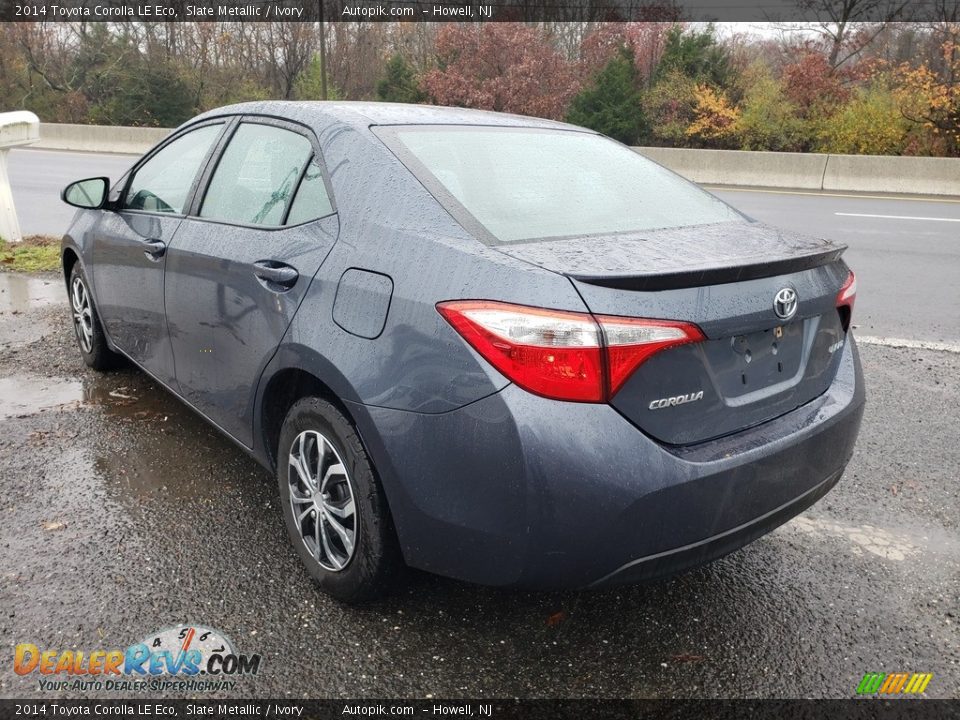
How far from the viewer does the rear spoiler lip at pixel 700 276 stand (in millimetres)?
2008

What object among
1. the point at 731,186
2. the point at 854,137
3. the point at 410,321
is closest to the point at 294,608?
the point at 410,321

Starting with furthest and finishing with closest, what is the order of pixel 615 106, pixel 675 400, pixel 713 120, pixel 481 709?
pixel 615 106, pixel 713 120, pixel 481 709, pixel 675 400

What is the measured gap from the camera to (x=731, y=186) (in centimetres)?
1900

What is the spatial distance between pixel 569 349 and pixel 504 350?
16 cm

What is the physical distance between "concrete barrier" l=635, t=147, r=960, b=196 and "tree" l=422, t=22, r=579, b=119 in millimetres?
11581

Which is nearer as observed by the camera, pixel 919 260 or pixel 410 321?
pixel 410 321

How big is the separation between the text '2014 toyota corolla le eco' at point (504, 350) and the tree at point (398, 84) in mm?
→ 30757

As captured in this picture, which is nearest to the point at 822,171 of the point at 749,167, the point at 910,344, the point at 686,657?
the point at 749,167

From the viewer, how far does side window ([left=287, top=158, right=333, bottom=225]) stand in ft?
8.80

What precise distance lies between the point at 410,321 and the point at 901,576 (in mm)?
2082

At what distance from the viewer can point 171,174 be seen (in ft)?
12.5

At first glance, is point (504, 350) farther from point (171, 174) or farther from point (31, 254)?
point (31, 254)

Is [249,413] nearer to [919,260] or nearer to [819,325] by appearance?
[819,325]

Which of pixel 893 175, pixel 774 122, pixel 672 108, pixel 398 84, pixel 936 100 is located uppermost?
pixel 398 84
